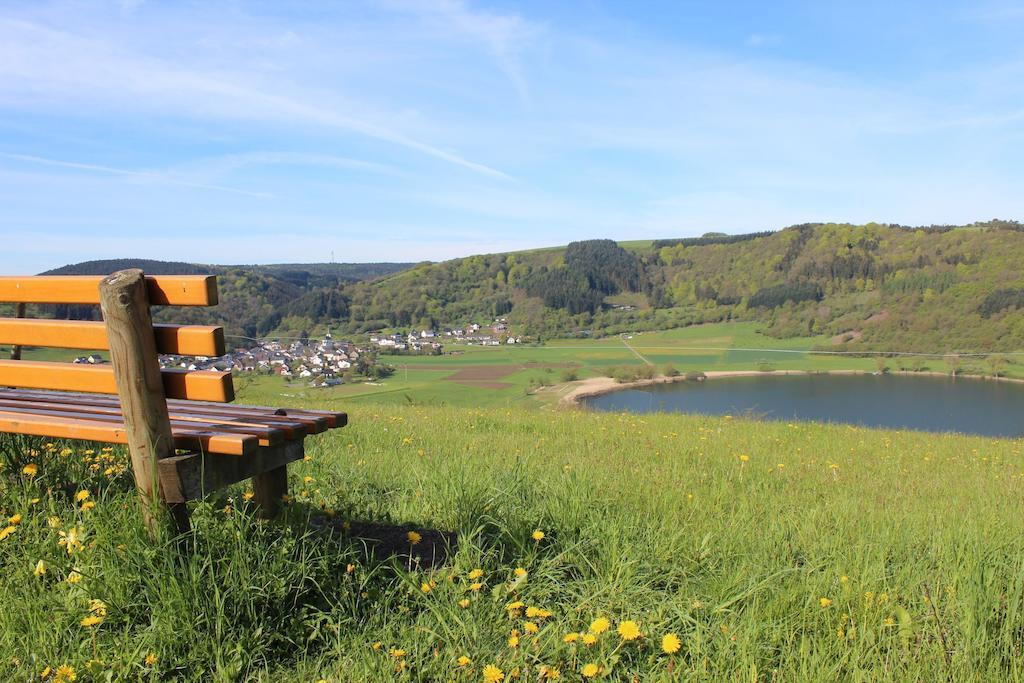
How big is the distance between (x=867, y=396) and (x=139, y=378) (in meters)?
37.7

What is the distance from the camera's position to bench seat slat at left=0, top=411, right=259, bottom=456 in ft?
8.34

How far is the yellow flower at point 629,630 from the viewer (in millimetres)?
2154

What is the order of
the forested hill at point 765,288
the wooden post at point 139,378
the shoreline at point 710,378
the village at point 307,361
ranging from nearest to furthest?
the wooden post at point 139,378
the village at point 307,361
the shoreline at point 710,378
the forested hill at point 765,288

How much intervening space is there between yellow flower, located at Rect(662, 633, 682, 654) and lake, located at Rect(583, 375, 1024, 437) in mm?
18071

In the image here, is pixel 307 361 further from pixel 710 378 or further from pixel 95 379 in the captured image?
pixel 710 378

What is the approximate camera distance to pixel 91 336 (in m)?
2.61

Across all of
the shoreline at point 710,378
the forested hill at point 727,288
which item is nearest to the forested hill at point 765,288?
the forested hill at point 727,288

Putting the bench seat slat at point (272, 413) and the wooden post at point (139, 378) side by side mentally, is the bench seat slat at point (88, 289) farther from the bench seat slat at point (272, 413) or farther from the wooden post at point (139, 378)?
the bench seat slat at point (272, 413)

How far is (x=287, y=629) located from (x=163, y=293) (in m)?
1.36

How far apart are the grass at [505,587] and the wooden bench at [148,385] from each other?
0.22 m

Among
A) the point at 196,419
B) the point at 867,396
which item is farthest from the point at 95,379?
the point at 867,396

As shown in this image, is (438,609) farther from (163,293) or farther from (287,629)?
(163,293)

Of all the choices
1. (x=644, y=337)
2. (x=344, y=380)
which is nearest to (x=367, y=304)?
(x=644, y=337)

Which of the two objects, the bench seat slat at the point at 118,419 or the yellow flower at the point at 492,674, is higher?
the bench seat slat at the point at 118,419
